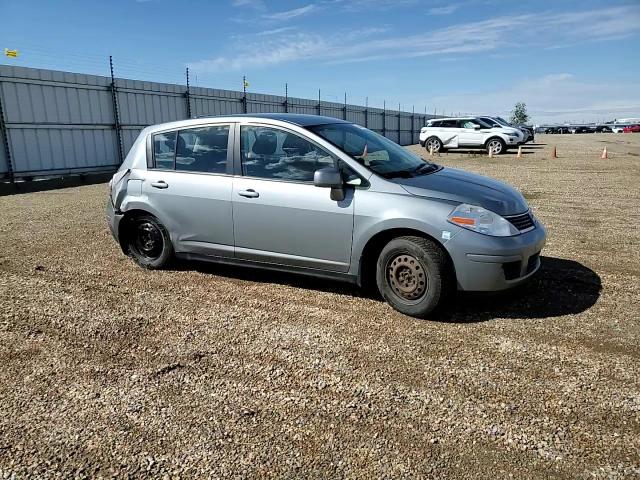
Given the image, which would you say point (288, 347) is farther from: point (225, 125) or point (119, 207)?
point (119, 207)

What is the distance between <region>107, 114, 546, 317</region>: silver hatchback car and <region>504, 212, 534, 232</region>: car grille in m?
0.01

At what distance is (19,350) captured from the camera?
11.9ft

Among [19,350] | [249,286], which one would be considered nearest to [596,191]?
[249,286]

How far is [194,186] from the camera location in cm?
493

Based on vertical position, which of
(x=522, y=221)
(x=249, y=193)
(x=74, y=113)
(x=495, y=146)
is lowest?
(x=495, y=146)

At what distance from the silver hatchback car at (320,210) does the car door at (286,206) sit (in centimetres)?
1

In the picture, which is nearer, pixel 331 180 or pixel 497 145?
pixel 331 180

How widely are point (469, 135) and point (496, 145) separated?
4.23 feet

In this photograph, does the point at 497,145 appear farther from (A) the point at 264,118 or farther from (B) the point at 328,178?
(B) the point at 328,178

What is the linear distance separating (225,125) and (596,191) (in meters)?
9.22

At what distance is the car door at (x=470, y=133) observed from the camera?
22359 mm

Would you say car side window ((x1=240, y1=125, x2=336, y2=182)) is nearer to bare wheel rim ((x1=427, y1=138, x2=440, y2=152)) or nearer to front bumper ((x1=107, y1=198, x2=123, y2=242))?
front bumper ((x1=107, y1=198, x2=123, y2=242))

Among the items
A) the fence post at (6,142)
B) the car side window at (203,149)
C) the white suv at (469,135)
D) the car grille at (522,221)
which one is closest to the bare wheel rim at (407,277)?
the car grille at (522,221)

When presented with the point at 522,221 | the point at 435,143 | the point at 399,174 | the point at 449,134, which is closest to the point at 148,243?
the point at 399,174
